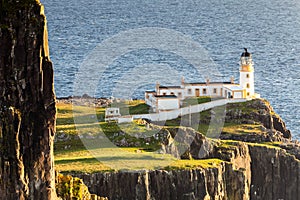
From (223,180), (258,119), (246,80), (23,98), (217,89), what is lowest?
(223,180)

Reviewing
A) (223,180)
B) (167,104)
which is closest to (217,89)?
(167,104)

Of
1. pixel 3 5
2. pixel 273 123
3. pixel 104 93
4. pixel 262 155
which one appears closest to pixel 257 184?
pixel 262 155

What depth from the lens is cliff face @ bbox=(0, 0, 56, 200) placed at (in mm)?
56281

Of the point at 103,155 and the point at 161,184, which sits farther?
the point at 103,155

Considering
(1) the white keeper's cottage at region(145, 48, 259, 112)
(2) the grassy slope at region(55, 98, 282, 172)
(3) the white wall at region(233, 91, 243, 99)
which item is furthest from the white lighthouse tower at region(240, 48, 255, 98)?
(2) the grassy slope at region(55, 98, 282, 172)

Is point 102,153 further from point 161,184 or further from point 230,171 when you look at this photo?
point 230,171

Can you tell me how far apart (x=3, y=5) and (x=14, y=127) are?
5987mm

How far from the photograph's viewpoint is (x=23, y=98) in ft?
187

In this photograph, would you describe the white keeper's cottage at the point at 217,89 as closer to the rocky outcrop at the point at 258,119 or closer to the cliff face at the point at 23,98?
the rocky outcrop at the point at 258,119

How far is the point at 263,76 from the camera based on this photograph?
178625 millimetres

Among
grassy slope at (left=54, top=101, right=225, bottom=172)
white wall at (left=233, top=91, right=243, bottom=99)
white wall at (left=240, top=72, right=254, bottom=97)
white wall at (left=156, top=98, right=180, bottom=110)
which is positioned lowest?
grassy slope at (left=54, top=101, right=225, bottom=172)

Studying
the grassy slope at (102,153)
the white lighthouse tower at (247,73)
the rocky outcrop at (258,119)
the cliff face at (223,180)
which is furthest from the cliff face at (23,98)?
the white lighthouse tower at (247,73)

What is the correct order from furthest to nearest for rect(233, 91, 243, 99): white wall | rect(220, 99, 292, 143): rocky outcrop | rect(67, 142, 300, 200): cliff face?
rect(233, 91, 243, 99): white wall < rect(220, 99, 292, 143): rocky outcrop < rect(67, 142, 300, 200): cliff face

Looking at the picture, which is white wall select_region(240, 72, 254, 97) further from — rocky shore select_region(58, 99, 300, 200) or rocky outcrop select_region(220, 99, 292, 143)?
rocky shore select_region(58, 99, 300, 200)
